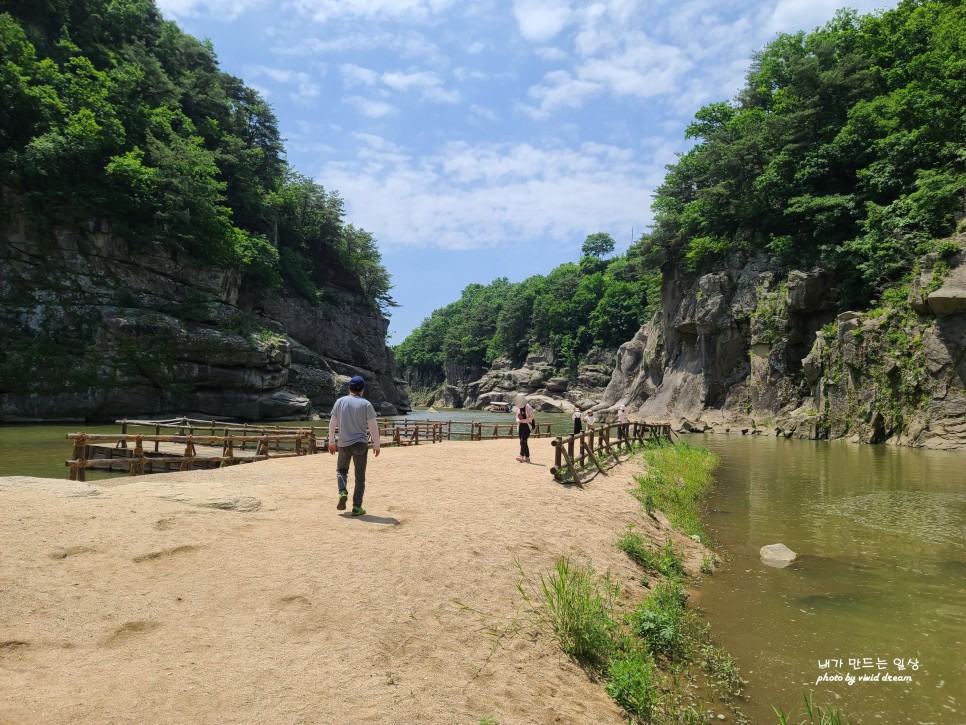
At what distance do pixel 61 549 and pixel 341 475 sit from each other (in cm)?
371

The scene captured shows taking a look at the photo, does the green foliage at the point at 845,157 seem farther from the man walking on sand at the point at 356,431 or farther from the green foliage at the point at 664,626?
the man walking on sand at the point at 356,431

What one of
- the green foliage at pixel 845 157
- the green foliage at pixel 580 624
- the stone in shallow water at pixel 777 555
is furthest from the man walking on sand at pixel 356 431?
the green foliage at pixel 845 157

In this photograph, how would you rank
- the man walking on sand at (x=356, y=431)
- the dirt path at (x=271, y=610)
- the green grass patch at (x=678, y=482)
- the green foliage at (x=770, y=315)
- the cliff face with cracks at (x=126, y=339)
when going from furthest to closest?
the green foliage at (x=770, y=315) < the cliff face with cracks at (x=126, y=339) < the green grass patch at (x=678, y=482) < the man walking on sand at (x=356, y=431) < the dirt path at (x=271, y=610)

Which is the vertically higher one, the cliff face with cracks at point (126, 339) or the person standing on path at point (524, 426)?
the cliff face with cracks at point (126, 339)

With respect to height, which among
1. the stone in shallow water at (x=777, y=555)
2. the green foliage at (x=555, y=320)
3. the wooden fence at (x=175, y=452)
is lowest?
the stone in shallow water at (x=777, y=555)

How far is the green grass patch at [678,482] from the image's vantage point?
11742mm

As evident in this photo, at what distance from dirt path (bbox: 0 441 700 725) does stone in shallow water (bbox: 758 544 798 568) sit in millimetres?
2728

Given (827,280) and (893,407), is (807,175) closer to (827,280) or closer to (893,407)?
(827,280)

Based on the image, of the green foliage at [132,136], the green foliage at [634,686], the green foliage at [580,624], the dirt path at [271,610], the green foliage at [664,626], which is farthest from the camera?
the green foliage at [132,136]

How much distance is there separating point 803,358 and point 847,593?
33.5 m

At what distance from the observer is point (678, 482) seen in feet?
51.0

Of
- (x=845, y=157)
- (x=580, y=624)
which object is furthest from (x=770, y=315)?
(x=580, y=624)

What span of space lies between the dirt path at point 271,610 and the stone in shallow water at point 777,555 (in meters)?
2.73

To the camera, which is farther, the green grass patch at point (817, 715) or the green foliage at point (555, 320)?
the green foliage at point (555, 320)
